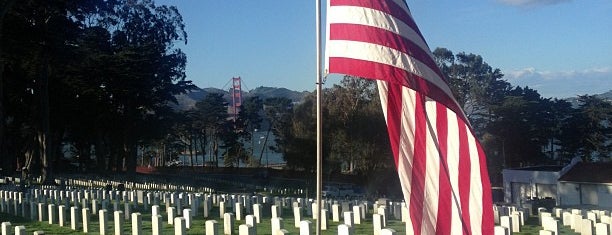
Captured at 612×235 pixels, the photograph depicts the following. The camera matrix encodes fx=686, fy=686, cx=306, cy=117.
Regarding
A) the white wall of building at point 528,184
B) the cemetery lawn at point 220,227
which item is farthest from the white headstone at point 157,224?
the white wall of building at point 528,184

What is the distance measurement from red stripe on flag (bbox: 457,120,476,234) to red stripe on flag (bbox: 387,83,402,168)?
52 cm

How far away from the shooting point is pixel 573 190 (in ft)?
127

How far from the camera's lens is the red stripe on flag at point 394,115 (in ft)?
19.4

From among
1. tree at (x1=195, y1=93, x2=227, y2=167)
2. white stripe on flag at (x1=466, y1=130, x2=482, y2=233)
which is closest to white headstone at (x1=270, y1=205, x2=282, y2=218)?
white stripe on flag at (x1=466, y1=130, x2=482, y2=233)

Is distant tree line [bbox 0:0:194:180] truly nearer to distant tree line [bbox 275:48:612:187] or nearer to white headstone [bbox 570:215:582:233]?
distant tree line [bbox 275:48:612:187]

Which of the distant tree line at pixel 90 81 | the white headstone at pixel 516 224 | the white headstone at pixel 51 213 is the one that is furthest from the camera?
the distant tree line at pixel 90 81

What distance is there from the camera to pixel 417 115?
5.97 meters

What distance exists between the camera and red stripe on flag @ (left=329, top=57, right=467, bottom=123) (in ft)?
18.2

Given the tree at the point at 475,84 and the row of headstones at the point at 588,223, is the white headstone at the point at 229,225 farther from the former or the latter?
the tree at the point at 475,84

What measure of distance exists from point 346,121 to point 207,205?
1347 inches

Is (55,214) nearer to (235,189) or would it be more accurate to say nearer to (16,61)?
(235,189)

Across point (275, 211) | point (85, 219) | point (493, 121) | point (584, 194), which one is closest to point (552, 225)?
point (275, 211)

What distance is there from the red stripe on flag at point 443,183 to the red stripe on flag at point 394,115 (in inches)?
13.2

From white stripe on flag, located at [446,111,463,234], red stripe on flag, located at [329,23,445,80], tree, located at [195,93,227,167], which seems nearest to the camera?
red stripe on flag, located at [329,23,445,80]
